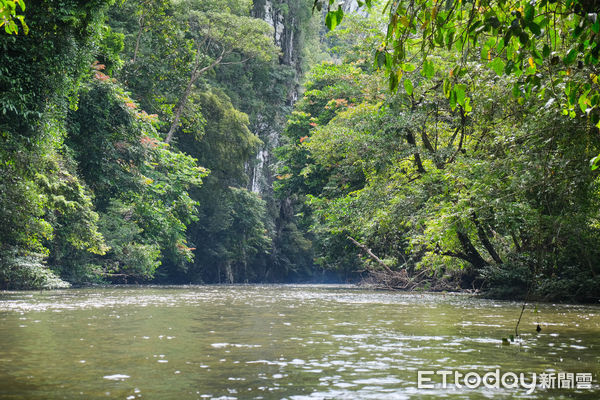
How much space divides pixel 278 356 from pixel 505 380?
6.80ft

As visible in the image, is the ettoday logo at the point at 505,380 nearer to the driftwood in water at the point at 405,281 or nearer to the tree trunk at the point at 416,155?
the tree trunk at the point at 416,155

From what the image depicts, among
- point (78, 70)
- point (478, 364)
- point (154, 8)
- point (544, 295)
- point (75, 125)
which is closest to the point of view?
point (478, 364)

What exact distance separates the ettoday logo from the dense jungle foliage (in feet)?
4.50

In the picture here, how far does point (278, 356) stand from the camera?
5.70 metres

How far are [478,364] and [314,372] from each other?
1.50 meters

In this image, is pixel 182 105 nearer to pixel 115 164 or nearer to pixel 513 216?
pixel 115 164

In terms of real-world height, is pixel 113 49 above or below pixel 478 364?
above

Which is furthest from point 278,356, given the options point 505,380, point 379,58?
point 379,58

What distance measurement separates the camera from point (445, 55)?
58.4 feet

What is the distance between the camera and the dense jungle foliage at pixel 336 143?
17.8ft

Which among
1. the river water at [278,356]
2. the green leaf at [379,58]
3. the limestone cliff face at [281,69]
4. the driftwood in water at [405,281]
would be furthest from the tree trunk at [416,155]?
the limestone cliff face at [281,69]

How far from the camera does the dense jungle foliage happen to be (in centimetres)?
543

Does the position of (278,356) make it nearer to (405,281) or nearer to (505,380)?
(505,380)

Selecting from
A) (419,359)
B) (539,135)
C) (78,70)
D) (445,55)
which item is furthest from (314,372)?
(445,55)
